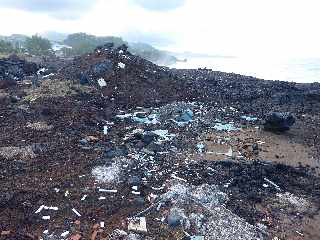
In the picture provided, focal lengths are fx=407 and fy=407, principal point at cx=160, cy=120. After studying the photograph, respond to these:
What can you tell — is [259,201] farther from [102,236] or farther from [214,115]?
[214,115]

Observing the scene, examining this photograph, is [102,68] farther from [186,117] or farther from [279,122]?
[279,122]

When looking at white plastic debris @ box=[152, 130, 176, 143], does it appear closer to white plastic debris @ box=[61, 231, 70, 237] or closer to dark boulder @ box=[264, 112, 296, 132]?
dark boulder @ box=[264, 112, 296, 132]

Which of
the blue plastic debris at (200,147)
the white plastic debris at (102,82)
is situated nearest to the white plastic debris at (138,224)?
the blue plastic debris at (200,147)

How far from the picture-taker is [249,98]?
64.7 feet

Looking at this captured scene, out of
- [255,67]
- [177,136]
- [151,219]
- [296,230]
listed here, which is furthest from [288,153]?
[255,67]

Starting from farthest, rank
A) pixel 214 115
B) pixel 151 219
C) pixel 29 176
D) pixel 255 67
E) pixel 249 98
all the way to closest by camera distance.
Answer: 1. pixel 255 67
2. pixel 249 98
3. pixel 214 115
4. pixel 29 176
5. pixel 151 219

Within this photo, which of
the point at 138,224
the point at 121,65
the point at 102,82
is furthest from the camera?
the point at 121,65

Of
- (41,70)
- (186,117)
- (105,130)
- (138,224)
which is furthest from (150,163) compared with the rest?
(41,70)

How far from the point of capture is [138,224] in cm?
841

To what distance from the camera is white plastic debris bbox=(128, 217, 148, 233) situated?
826 cm

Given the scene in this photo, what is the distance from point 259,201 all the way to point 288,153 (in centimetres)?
359

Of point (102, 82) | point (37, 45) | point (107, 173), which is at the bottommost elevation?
point (37, 45)

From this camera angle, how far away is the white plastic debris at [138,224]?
8.26 meters

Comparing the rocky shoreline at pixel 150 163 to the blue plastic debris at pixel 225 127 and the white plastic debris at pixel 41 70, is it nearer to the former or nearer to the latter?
the blue plastic debris at pixel 225 127
